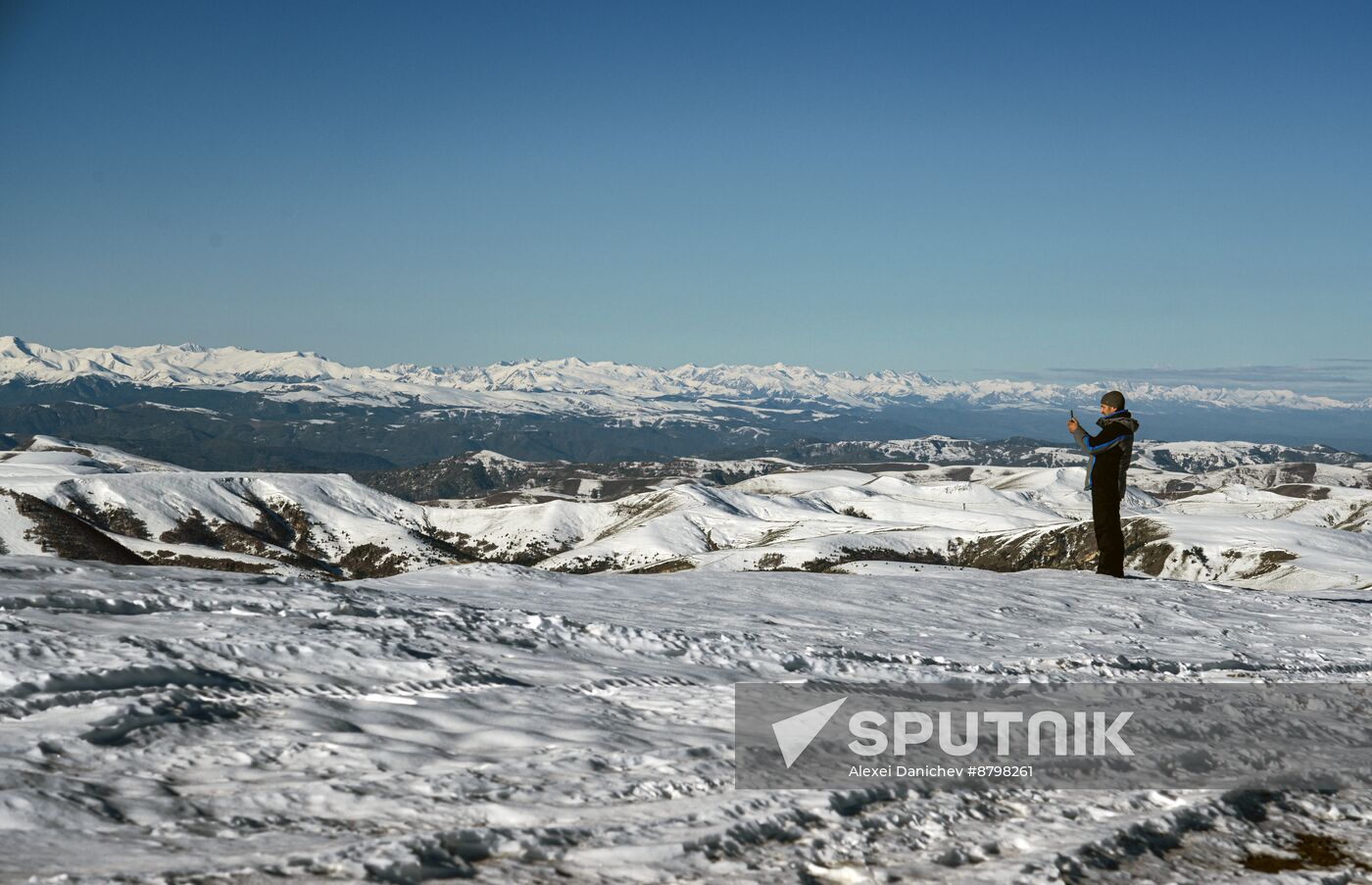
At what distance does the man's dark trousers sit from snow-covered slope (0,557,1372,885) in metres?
7.90

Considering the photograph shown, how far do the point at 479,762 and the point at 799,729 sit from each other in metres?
2.83

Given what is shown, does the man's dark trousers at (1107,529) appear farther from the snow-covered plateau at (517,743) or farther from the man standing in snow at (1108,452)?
the snow-covered plateau at (517,743)

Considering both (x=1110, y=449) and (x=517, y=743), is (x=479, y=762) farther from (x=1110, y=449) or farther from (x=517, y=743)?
(x=1110, y=449)

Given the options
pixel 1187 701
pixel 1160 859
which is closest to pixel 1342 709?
pixel 1187 701

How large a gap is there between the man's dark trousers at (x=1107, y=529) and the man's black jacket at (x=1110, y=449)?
0.15 m

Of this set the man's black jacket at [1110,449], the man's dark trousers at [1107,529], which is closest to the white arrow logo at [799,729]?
the man's black jacket at [1110,449]

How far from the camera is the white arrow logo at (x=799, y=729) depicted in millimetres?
7734

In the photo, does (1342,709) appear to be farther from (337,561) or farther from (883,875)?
(337,561)

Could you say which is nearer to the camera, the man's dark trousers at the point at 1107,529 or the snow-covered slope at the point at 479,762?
the snow-covered slope at the point at 479,762

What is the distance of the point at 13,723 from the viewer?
692cm

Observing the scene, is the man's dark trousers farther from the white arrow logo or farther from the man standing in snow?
the white arrow logo

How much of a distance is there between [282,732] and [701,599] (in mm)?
10371

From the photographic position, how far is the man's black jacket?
20703mm

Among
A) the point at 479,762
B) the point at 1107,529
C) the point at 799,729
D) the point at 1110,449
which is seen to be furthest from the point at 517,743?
the point at 1107,529
